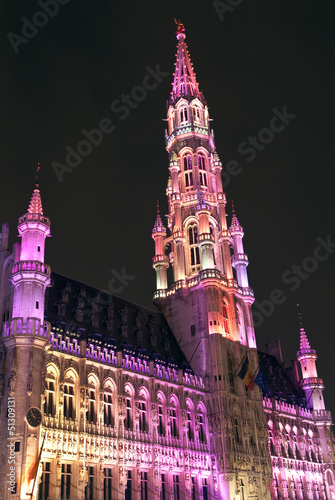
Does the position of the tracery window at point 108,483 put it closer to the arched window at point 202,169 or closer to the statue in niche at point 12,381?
the statue in niche at point 12,381

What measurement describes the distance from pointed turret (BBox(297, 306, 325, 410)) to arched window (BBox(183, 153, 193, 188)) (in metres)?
33.2

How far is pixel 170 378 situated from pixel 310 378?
36861mm

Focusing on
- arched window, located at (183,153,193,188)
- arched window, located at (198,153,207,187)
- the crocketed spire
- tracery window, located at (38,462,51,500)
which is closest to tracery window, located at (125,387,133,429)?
tracery window, located at (38,462,51,500)

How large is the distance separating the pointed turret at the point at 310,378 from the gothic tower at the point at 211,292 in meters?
21.1

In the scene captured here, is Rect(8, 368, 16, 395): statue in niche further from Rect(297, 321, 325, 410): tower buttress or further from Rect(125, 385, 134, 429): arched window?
Rect(297, 321, 325, 410): tower buttress

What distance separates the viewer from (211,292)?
71375 mm

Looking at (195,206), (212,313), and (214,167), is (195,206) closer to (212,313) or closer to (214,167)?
(214,167)

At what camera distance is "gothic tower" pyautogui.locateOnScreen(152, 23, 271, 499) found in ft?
217

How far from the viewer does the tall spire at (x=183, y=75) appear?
91250 millimetres

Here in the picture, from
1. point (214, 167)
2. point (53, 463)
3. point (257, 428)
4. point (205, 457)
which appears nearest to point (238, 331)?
point (257, 428)

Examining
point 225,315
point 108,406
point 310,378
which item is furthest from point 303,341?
point 108,406

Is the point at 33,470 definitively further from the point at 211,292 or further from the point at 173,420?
the point at 211,292

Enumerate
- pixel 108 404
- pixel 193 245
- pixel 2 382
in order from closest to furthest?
1. pixel 2 382
2. pixel 108 404
3. pixel 193 245

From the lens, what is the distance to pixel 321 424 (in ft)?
293
